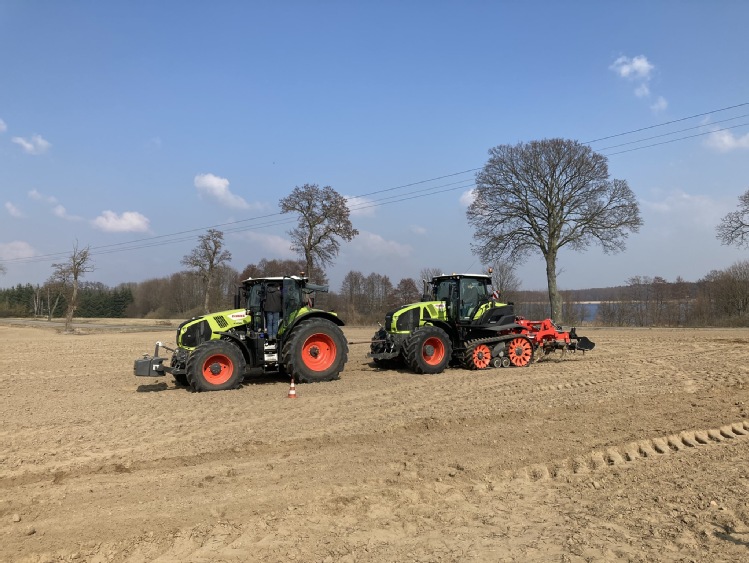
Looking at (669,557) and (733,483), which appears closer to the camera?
(669,557)

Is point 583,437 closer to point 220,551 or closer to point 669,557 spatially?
point 669,557

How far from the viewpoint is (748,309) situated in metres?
35.1

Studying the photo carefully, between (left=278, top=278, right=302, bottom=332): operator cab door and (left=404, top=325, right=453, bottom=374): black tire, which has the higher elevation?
(left=278, top=278, right=302, bottom=332): operator cab door

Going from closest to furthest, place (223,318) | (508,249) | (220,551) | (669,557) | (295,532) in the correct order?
(669,557)
(220,551)
(295,532)
(223,318)
(508,249)

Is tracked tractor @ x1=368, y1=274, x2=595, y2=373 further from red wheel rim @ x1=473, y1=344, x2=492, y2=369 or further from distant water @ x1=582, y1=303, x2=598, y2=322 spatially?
distant water @ x1=582, y1=303, x2=598, y2=322

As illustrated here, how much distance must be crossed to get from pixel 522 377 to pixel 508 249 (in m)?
23.3

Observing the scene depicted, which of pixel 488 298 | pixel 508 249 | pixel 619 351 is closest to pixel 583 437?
pixel 488 298

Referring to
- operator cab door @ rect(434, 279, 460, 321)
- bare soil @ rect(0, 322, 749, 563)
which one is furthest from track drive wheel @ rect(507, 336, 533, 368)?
bare soil @ rect(0, 322, 749, 563)

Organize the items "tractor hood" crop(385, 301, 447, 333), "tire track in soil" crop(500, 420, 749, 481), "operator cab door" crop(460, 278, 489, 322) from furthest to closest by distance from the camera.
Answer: "operator cab door" crop(460, 278, 489, 322), "tractor hood" crop(385, 301, 447, 333), "tire track in soil" crop(500, 420, 749, 481)

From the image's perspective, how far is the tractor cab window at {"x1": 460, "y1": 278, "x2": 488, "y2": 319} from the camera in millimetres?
13844

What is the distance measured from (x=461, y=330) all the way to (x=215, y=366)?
6.36 meters

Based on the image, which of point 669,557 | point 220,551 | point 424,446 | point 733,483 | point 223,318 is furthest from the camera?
point 223,318

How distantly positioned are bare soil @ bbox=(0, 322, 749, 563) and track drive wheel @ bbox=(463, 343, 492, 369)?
2801 millimetres

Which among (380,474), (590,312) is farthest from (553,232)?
(380,474)
